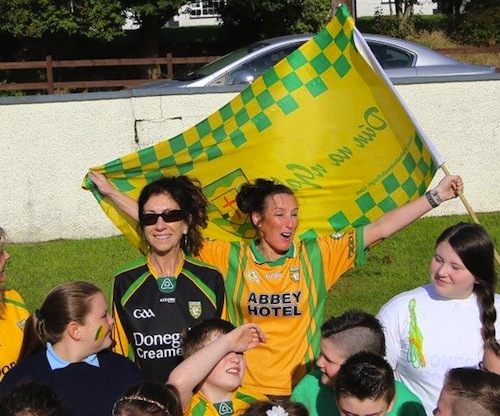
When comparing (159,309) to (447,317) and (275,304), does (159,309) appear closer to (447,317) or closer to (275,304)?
(275,304)

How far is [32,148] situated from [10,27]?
15.1 meters

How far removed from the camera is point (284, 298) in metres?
4.28

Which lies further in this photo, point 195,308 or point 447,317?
point 195,308

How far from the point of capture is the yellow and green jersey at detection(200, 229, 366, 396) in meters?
4.26

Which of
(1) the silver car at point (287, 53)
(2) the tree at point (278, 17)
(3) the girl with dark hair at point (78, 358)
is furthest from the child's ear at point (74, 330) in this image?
(2) the tree at point (278, 17)

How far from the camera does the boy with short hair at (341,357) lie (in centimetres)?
362

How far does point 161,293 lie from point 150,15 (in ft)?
73.6

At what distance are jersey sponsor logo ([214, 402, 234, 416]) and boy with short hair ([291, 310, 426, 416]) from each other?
31cm

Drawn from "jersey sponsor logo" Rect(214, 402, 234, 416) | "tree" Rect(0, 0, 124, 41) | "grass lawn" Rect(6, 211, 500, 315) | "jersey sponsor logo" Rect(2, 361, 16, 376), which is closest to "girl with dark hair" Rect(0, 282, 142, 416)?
"jersey sponsor logo" Rect(2, 361, 16, 376)

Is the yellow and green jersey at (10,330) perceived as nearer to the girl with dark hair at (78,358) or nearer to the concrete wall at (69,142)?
the girl with dark hair at (78,358)

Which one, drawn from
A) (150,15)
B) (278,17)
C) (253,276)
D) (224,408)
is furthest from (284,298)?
(278,17)

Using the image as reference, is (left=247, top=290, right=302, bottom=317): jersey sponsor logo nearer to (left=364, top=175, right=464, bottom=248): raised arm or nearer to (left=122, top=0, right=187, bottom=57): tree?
(left=364, top=175, right=464, bottom=248): raised arm

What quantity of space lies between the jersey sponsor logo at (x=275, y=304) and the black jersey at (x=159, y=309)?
0.56 feet

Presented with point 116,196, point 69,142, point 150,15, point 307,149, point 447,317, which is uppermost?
point 150,15
